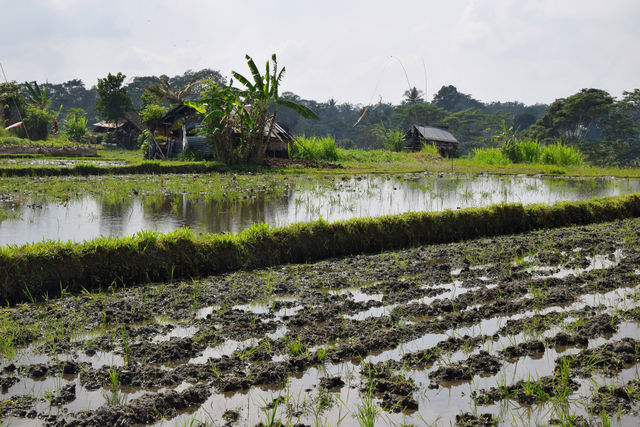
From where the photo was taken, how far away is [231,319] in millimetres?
3734

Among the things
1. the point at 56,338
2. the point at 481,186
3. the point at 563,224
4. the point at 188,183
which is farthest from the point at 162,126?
the point at 56,338

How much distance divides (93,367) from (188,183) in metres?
10.3

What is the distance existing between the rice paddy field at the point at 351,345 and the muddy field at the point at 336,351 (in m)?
0.01

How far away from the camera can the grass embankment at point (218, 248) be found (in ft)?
14.6

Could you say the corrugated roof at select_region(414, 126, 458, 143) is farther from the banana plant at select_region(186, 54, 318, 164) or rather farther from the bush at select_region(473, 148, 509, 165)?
the banana plant at select_region(186, 54, 318, 164)

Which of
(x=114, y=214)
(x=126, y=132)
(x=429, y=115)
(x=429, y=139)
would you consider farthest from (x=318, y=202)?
(x=429, y=115)

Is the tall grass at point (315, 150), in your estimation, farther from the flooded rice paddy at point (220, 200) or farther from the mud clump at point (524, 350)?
the mud clump at point (524, 350)

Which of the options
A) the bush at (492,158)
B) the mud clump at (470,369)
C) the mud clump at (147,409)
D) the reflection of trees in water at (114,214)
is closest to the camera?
the mud clump at (147,409)

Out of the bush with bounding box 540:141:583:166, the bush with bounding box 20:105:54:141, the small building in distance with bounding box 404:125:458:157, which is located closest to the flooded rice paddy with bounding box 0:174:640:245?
the bush with bounding box 540:141:583:166

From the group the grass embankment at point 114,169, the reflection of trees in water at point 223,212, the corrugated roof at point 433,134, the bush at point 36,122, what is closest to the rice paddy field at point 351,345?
the reflection of trees in water at point 223,212

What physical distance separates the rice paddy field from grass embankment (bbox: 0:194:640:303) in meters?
0.24

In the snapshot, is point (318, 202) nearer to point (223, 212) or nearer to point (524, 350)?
point (223, 212)

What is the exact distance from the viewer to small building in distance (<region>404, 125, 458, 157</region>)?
3316 centimetres

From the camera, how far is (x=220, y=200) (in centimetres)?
1006
